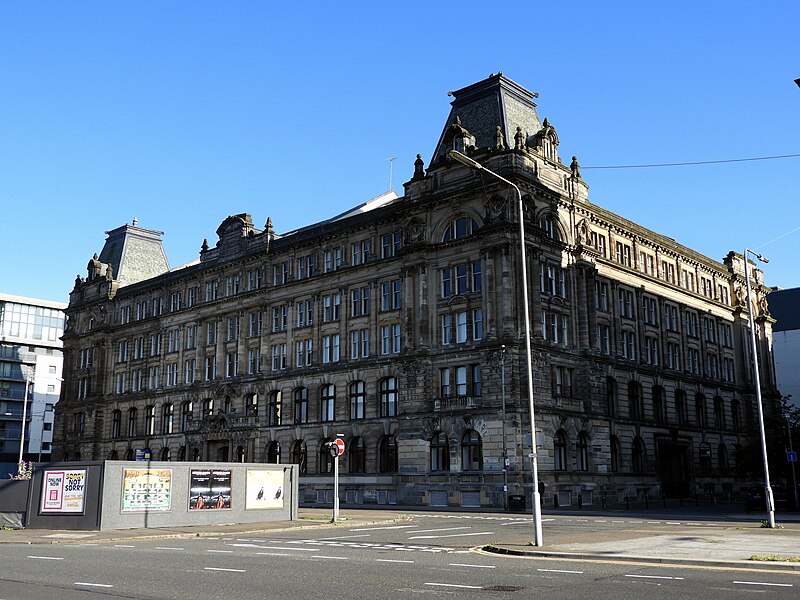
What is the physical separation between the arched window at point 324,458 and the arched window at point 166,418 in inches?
871

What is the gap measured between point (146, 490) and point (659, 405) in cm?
4993

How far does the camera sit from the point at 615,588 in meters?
15.3

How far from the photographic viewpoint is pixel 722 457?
78.5 meters

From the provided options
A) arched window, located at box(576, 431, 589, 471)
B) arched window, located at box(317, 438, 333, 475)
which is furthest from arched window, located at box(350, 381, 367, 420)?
arched window, located at box(576, 431, 589, 471)

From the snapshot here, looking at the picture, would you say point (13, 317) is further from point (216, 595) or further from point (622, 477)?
point (216, 595)

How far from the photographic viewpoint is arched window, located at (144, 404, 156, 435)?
8675cm

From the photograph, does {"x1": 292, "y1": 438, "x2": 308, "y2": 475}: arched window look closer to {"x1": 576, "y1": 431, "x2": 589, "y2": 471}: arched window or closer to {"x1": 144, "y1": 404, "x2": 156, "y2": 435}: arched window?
{"x1": 144, "y1": 404, "x2": 156, "y2": 435}: arched window

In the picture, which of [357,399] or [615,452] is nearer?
[615,452]

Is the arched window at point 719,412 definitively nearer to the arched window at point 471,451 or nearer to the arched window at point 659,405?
the arched window at point 659,405

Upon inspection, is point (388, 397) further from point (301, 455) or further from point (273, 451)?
point (273, 451)

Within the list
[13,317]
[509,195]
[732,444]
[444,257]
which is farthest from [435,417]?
[13,317]

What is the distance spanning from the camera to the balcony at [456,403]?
193 feet

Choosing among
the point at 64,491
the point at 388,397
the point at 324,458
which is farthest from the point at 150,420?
the point at 64,491

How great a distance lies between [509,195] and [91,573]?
152 ft
